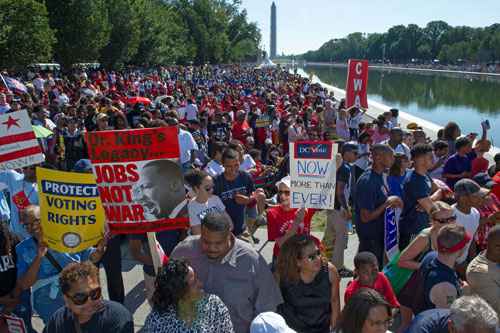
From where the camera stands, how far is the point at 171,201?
158 inches

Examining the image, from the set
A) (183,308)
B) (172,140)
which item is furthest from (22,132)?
(183,308)

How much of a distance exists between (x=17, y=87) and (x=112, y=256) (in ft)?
44.2

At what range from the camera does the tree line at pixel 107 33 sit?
2294cm

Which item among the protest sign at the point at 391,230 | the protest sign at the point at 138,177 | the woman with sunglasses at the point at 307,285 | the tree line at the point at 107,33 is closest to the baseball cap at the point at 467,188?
the protest sign at the point at 391,230

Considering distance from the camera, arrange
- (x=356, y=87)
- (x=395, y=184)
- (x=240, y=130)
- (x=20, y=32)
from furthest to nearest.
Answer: (x=20, y=32) < (x=240, y=130) < (x=356, y=87) < (x=395, y=184)

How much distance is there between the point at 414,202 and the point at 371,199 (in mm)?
Answer: 567

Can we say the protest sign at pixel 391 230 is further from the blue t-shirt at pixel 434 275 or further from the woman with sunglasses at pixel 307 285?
the woman with sunglasses at pixel 307 285

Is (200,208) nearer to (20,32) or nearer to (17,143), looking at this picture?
(17,143)

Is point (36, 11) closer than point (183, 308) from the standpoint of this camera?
No

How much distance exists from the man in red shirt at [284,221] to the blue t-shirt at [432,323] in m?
1.60

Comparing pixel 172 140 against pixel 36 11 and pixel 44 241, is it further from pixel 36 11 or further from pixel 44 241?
pixel 36 11

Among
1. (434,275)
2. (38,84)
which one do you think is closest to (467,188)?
(434,275)

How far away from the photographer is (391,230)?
5250 millimetres

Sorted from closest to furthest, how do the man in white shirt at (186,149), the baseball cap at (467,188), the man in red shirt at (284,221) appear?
1. the man in red shirt at (284,221)
2. the baseball cap at (467,188)
3. the man in white shirt at (186,149)
